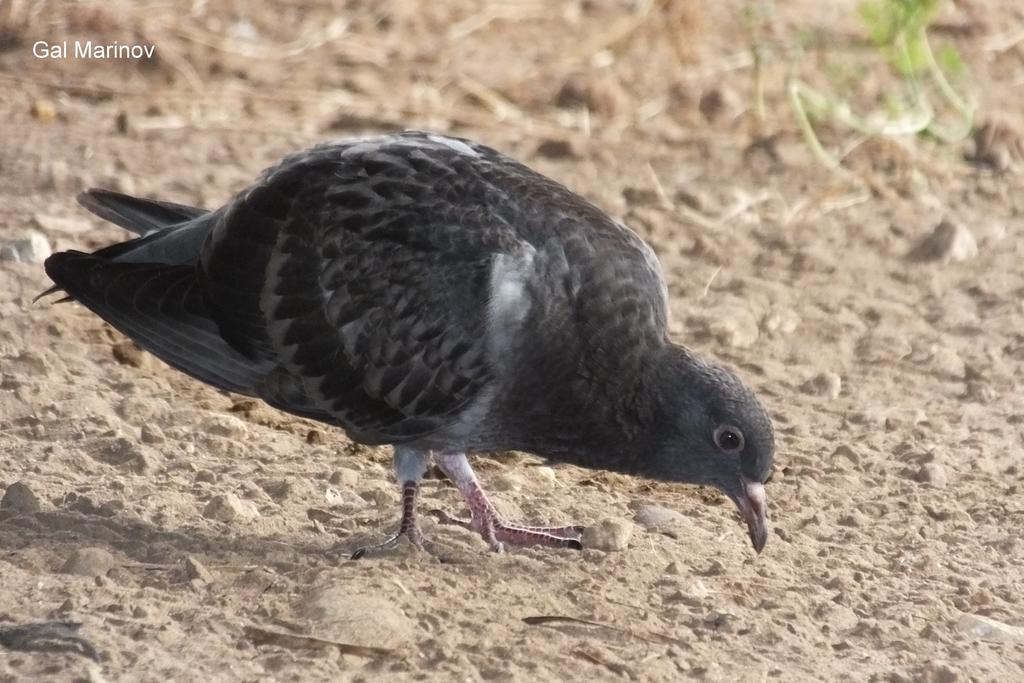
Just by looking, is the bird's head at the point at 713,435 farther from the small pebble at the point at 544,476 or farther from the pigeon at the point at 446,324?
the small pebble at the point at 544,476

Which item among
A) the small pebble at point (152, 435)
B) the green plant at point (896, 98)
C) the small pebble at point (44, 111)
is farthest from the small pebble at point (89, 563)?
the green plant at point (896, 98)

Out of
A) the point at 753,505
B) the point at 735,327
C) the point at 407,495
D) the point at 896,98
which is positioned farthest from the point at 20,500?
the point at 896,98

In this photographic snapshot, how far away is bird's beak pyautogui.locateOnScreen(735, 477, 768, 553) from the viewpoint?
5.33 meters

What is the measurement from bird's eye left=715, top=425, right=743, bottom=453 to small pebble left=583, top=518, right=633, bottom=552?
53 cm

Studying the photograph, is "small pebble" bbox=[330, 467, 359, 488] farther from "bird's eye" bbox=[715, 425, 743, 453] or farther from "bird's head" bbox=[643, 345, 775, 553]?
"bird's eye" bbox=[715, 425, 743, 453]

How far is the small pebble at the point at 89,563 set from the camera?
504 centimetres

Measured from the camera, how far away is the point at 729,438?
525cm

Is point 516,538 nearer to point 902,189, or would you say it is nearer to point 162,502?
point 162,502

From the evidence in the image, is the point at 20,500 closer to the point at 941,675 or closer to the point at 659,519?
the point at 659,519

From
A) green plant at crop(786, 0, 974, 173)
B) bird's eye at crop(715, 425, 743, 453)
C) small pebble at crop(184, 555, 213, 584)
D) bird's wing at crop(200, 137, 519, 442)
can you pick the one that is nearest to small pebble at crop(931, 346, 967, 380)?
green plant at crop(786, 0, 974, 173)

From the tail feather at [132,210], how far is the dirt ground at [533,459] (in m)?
0.61

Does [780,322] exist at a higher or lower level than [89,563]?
higher

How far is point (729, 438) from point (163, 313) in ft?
6.62

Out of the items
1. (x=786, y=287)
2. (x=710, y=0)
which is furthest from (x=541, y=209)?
(x=710, y=0)
